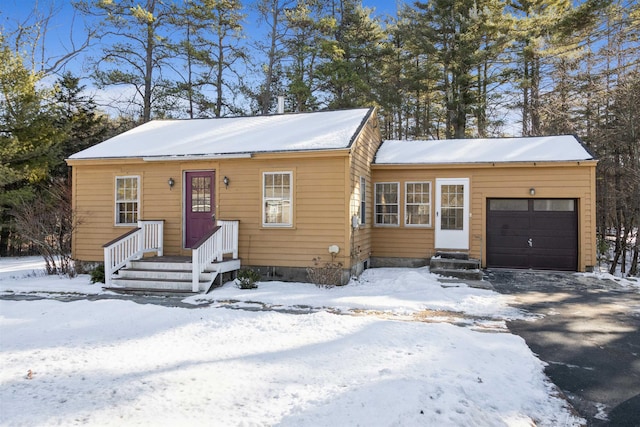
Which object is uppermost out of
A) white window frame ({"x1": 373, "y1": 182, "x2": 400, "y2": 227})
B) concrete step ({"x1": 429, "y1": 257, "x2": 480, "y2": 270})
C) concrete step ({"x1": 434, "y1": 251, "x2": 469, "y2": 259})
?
white window frame ({"x1": 373, "y1": 182, "x2": 400, "y2": 227})

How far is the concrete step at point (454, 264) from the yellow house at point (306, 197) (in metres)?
0.93

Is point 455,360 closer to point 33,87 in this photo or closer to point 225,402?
point 225,402

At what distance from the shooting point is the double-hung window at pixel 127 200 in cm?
1009

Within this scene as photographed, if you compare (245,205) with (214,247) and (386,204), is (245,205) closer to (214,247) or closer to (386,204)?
(214,247)

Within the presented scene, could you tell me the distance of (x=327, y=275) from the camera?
8.45 meters

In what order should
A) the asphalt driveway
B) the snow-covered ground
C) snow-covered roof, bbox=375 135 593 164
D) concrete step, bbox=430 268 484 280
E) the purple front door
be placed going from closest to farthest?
the snow-covered ground, the asphalt driveway, concrete step, bbox=430 268 484 280, the purple front door, snow-covered roof, bbox=375 135 593 164

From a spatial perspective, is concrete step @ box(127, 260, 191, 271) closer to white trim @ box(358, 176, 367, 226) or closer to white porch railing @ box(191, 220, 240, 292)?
white porch railing @ box(191, 220, 240, 292)

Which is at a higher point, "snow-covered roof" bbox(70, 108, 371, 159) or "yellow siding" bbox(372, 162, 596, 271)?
"snow-covered roof" bbox(70, 108, 371, 159)

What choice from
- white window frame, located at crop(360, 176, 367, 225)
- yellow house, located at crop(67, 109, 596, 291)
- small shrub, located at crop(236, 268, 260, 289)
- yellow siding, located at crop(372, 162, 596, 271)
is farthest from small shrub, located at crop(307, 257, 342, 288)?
yellow siding, located at crop(372, 162, 596, 271)

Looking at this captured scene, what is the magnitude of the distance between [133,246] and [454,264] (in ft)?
25.8

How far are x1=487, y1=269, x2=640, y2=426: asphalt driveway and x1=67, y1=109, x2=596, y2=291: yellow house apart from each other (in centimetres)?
202

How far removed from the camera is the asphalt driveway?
3379 millimetres

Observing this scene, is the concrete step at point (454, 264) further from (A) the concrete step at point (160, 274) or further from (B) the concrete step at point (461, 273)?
(A) the concrete step at point (160, 274)

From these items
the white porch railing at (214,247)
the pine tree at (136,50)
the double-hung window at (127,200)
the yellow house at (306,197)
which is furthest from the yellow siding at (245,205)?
the pine tree at (136,50)
